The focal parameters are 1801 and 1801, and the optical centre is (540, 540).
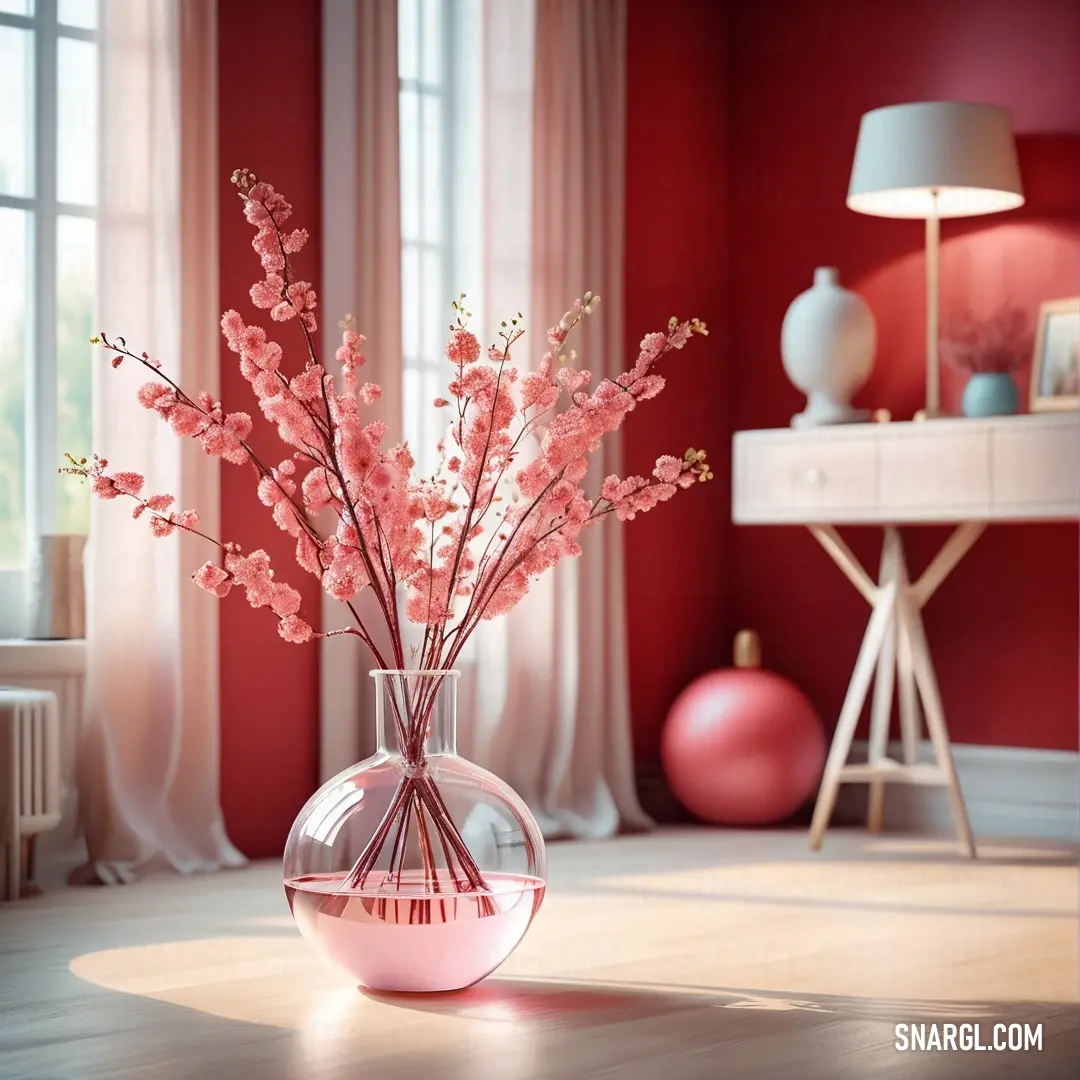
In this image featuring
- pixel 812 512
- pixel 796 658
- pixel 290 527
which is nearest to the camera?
pixel 290 527

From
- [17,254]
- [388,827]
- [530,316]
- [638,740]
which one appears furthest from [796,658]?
[388,827]

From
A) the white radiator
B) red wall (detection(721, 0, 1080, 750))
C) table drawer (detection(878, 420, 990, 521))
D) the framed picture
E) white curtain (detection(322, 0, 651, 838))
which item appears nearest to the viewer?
the white radiator

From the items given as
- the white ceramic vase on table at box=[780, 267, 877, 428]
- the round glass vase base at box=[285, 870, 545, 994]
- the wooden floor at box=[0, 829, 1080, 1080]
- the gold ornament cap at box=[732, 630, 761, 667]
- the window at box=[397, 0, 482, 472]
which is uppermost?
the window at box=[397, 0, 482, 472]

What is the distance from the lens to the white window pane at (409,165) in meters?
4.53

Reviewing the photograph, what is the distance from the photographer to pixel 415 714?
2.48 meters

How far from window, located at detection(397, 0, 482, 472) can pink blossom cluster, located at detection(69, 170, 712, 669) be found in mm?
2002

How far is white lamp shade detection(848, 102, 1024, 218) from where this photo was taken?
14.4 ft

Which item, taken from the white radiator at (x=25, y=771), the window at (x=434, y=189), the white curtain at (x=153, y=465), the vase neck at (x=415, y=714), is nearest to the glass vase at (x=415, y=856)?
the vase neck at (x=415, y=714)

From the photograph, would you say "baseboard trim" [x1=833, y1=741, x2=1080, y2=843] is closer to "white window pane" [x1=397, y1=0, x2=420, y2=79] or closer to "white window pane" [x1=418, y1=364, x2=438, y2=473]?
"white window pane" [x1=418, y1=364, x2=438, y2=473]

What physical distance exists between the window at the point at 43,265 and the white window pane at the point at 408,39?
34.3 inches

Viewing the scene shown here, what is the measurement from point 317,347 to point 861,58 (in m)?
1.84

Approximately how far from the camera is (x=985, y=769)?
4805 mm

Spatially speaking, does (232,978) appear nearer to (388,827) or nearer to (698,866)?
(388,827)

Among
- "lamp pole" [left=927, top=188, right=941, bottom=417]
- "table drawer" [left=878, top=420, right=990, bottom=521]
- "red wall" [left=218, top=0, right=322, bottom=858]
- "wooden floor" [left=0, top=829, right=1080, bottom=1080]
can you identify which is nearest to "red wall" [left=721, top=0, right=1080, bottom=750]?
"lamp pole" [left=927, top=188, right=941, bottom=417]
